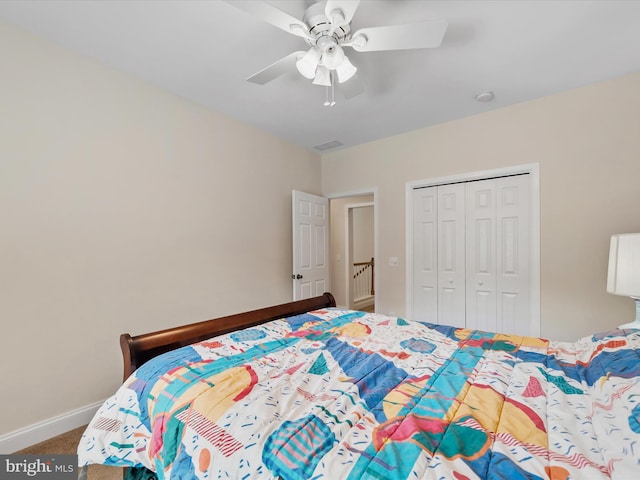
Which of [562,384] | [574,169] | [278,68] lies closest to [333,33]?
[278,68]

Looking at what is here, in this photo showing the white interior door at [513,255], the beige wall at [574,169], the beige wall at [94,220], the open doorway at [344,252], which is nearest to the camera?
the beige wall at [94,220]

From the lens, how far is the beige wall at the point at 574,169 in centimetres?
242

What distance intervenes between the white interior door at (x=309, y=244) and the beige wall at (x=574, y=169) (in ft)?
5.42

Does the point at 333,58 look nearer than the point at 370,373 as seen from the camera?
No

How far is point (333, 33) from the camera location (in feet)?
5.45

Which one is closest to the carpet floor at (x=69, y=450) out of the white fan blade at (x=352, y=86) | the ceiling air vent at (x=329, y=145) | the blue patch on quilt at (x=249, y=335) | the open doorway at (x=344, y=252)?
the blue patch on quilt at (x=249, y=335)

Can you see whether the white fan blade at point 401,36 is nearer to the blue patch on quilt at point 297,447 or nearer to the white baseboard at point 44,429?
the blue patch on quilt at point 297,447

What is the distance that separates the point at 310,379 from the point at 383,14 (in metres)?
2.03

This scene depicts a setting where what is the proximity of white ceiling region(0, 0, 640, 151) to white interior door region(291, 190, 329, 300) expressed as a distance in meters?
1.20

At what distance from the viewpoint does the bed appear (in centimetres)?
73

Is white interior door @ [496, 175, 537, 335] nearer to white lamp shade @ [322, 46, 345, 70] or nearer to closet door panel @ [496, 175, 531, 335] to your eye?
closet door panel @ [496, 175, 531, 335]

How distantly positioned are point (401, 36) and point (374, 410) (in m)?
1.78

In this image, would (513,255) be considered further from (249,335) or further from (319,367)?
(249,335)

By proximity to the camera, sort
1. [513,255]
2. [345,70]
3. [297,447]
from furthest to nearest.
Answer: [513,255] < [345,70] < [297,447]
